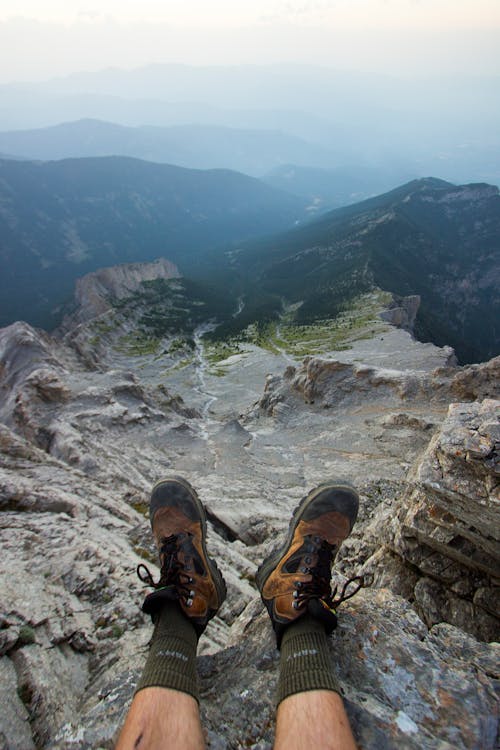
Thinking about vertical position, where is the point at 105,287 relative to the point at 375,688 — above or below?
below

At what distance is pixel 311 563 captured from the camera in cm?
560

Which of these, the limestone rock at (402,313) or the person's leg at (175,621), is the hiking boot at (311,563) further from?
the limestone rock at (402,313)

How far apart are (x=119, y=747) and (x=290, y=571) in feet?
8.71

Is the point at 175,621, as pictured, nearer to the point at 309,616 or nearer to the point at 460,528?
the point at 309,616

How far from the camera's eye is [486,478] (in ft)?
18.9

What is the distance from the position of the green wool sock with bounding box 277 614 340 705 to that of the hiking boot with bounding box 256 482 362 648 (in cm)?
11

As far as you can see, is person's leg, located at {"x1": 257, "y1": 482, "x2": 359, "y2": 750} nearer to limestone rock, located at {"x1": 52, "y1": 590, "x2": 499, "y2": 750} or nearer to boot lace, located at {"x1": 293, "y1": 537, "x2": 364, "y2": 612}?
boot lace, located at {"x1": 293, "y1": 537, "x2": 364, "y2": 612}

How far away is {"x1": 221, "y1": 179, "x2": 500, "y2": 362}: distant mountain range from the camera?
10769 centimetres

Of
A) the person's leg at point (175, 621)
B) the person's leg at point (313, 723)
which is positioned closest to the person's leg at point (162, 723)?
the person's leg at point (175, 621)

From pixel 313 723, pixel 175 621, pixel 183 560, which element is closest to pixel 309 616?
pixel 313 723

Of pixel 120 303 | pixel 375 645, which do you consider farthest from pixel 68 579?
pixel 120 303

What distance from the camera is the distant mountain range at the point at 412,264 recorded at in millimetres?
107688

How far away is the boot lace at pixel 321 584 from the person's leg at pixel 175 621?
3.99 feet

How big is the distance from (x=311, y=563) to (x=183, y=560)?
174cm
